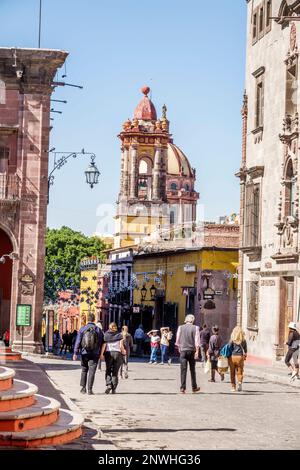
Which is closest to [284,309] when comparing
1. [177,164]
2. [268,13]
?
[268,13]

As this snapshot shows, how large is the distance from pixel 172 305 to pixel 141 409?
3971 centimetres

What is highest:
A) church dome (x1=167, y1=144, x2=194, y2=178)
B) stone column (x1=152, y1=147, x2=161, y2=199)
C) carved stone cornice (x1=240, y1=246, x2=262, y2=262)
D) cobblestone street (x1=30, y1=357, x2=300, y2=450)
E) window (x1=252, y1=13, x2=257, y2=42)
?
church dome (x1=167, y1=144, x2=194, y2=178)

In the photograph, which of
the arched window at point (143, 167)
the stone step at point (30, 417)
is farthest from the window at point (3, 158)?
the arched window at point (143, 167)

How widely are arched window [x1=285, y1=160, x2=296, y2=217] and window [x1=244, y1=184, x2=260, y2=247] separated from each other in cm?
352

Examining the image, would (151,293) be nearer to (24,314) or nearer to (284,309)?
(24,314)

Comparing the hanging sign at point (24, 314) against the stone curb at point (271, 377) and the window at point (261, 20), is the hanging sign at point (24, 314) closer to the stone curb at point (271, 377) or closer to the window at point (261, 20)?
the stone curb at point (271, 377)

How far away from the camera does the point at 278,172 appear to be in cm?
3938

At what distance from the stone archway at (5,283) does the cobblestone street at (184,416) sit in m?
15.8

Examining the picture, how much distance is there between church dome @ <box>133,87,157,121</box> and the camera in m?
103

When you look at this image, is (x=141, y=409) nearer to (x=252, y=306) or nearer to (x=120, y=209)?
(x=252, y=306)

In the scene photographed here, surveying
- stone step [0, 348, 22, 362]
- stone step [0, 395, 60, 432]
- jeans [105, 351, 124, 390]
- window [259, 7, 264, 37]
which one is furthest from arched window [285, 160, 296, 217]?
stone step [0, 395, 60, 432]

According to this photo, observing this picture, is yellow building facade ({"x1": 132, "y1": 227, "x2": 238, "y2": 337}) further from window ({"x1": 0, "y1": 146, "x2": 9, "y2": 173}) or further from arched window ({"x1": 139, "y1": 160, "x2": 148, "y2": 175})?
arched window ({"x1": 139, "y1": 160, "x2": 148, "y2": 175})

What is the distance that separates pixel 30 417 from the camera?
45.9 feet

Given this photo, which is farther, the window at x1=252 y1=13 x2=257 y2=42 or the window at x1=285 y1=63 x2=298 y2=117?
the window at x1=252 y1=13 x2=257 y2=42
